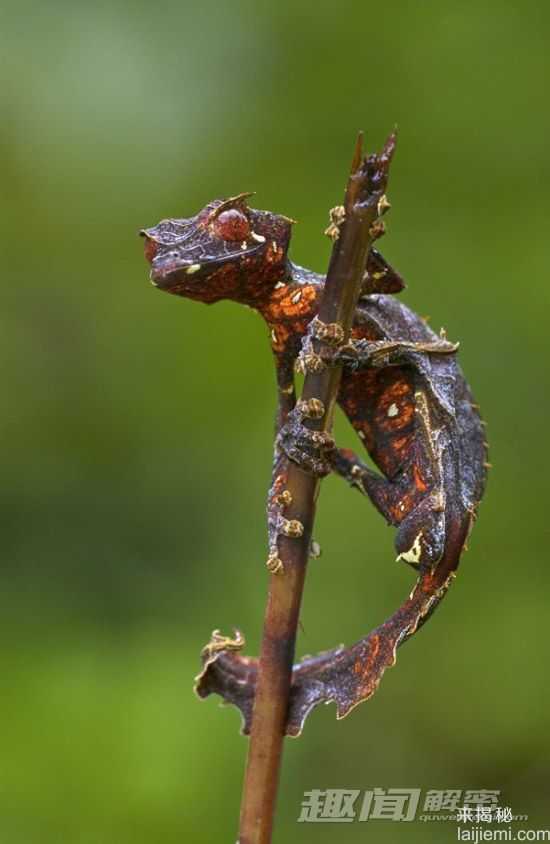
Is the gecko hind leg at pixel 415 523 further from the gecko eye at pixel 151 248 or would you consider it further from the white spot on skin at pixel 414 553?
the gecko eye at pixel 151 248

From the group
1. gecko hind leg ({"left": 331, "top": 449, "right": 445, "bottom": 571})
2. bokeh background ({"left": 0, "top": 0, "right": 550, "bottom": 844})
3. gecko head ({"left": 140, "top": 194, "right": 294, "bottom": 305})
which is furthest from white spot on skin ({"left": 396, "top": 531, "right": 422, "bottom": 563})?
bokeh background ({"left": 0, "top": 0, "right": 550, "bottom": 844})

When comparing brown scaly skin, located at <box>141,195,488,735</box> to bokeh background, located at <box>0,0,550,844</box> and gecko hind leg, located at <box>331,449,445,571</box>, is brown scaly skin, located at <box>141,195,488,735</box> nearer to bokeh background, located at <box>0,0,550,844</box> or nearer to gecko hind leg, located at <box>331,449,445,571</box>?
gecko hind leg, located at <box>331,449,445,571</box>

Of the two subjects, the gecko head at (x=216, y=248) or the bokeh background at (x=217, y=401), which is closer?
the gecko head at (x=216, y=248)

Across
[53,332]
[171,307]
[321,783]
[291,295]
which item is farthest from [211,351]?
[291,295]

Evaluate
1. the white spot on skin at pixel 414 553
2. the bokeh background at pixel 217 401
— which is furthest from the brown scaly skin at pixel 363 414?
the bokeh background at pixel 217 401

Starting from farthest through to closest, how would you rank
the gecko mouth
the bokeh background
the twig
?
1. the bokeh background
2. the gecko mouth
3. the twig

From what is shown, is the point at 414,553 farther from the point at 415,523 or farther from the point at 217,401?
the point at 217,401
